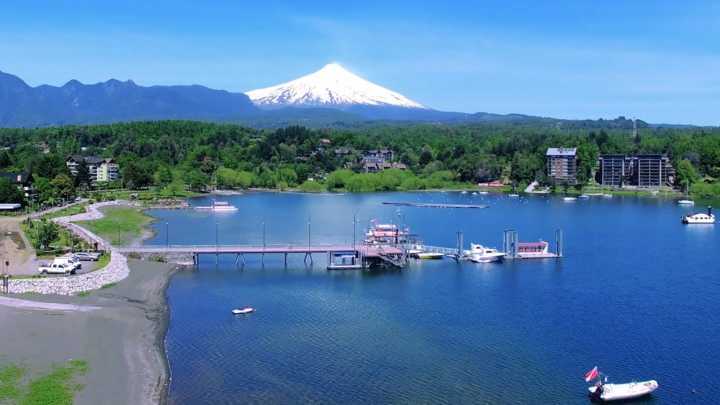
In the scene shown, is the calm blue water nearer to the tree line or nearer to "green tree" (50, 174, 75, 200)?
"green tree" (50, 174, 75, 200)

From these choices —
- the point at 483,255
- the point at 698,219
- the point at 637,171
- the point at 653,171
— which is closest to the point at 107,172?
the point at 483,255

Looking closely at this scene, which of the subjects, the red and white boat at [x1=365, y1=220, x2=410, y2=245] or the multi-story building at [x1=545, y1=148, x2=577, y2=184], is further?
the multi-story building at [x1=545, y1=148, x2=577, y2=184]

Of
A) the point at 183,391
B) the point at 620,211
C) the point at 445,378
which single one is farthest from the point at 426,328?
the point at 620,211

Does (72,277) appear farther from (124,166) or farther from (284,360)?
(124,166)

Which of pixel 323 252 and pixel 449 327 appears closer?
pixel 449 327

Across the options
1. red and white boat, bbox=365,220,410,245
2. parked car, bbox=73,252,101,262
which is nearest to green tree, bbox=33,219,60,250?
parked car, bbox=73,252,101,262

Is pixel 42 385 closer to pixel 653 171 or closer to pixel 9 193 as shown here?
pixel 9 193

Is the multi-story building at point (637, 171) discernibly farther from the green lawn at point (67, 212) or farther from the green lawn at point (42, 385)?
the green lawn at point (42, 385)
